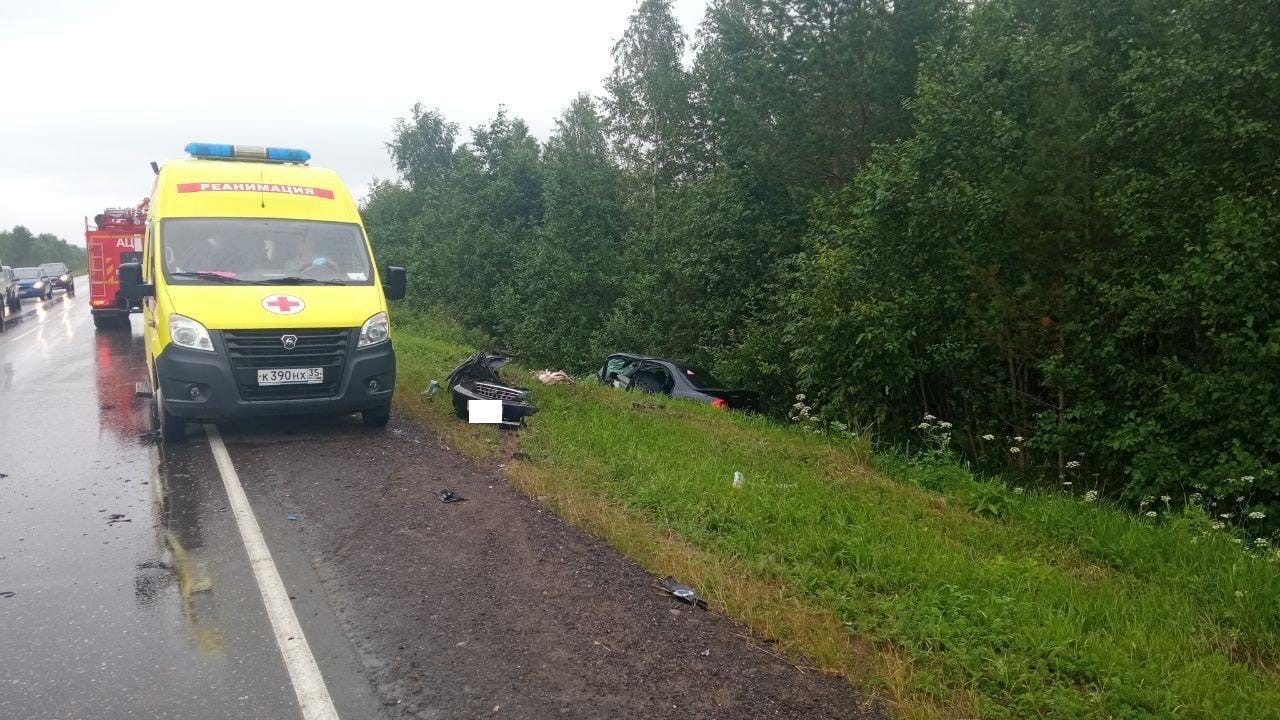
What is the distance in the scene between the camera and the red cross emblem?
25.5 feet

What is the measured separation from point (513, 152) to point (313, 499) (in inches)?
1041

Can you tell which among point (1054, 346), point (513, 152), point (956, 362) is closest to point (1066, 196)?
point (1054, 346)

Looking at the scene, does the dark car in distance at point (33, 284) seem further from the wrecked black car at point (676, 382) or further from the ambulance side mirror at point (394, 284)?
the ambulance side mirror at point (394, 284)

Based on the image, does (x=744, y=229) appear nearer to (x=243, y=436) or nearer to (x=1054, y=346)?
(x=1054, y=346)

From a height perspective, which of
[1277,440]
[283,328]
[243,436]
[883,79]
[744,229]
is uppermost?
[883,79]

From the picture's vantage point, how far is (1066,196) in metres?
9.67

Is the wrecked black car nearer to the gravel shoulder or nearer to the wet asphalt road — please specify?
the gravel shoulder

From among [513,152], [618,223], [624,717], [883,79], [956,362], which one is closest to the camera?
[624,717]

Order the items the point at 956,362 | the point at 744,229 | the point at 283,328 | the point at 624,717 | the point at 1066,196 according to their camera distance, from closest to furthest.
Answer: the point at 624,717, the point at 283,328, the point at 1066,196, the point at 956,362, the point at 744,229

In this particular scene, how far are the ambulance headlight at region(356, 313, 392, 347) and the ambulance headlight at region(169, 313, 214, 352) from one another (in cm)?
136

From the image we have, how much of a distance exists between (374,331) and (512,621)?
4.87 meters

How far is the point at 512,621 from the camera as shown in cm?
420

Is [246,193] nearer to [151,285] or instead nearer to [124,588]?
[151,285]

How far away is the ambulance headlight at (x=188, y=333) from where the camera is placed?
749 centimetres
